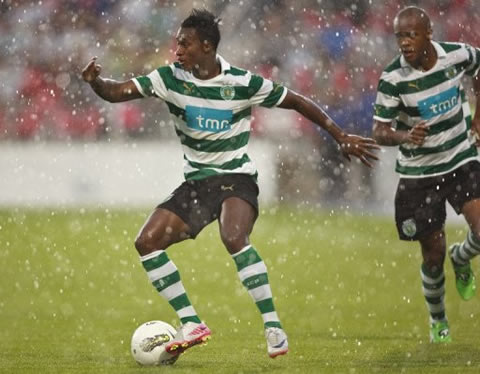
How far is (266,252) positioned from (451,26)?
17.0 ft

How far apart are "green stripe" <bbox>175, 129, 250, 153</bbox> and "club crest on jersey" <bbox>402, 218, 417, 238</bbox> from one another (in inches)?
49.4

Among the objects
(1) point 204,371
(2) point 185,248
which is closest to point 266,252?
(2) point 185,248

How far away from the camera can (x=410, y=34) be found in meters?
7.12

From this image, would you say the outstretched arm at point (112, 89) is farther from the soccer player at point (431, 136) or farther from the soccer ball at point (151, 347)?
the soccer player at point (431, 136)

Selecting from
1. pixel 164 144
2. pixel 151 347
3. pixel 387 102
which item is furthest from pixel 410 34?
A: pixel 164 144

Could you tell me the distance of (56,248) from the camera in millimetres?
13562

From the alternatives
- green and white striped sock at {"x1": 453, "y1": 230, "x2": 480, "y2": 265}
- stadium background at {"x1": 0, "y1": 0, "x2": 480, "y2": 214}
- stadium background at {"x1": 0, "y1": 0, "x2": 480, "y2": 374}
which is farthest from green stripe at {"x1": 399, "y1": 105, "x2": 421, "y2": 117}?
stadium background at {"x1": 0, "y1": 0, "x2": 480, "y2": 214}

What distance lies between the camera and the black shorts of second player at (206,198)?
22.3 feet

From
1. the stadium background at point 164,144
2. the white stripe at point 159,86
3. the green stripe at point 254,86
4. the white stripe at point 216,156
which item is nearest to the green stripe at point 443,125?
the green stripe at point 254,86

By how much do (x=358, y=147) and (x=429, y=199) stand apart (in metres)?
0.99

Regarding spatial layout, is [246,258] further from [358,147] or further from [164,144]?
[164,144]

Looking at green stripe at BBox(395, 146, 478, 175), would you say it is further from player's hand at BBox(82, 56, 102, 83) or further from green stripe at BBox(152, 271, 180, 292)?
player's hand at BBox(82, 56, 102, 83)

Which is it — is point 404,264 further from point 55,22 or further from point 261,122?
point 55,22

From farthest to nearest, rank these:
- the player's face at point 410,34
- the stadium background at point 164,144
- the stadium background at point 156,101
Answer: the stadium background at point 156,101 → the stadium background at point 164,144 → the player's face at point 410,34
